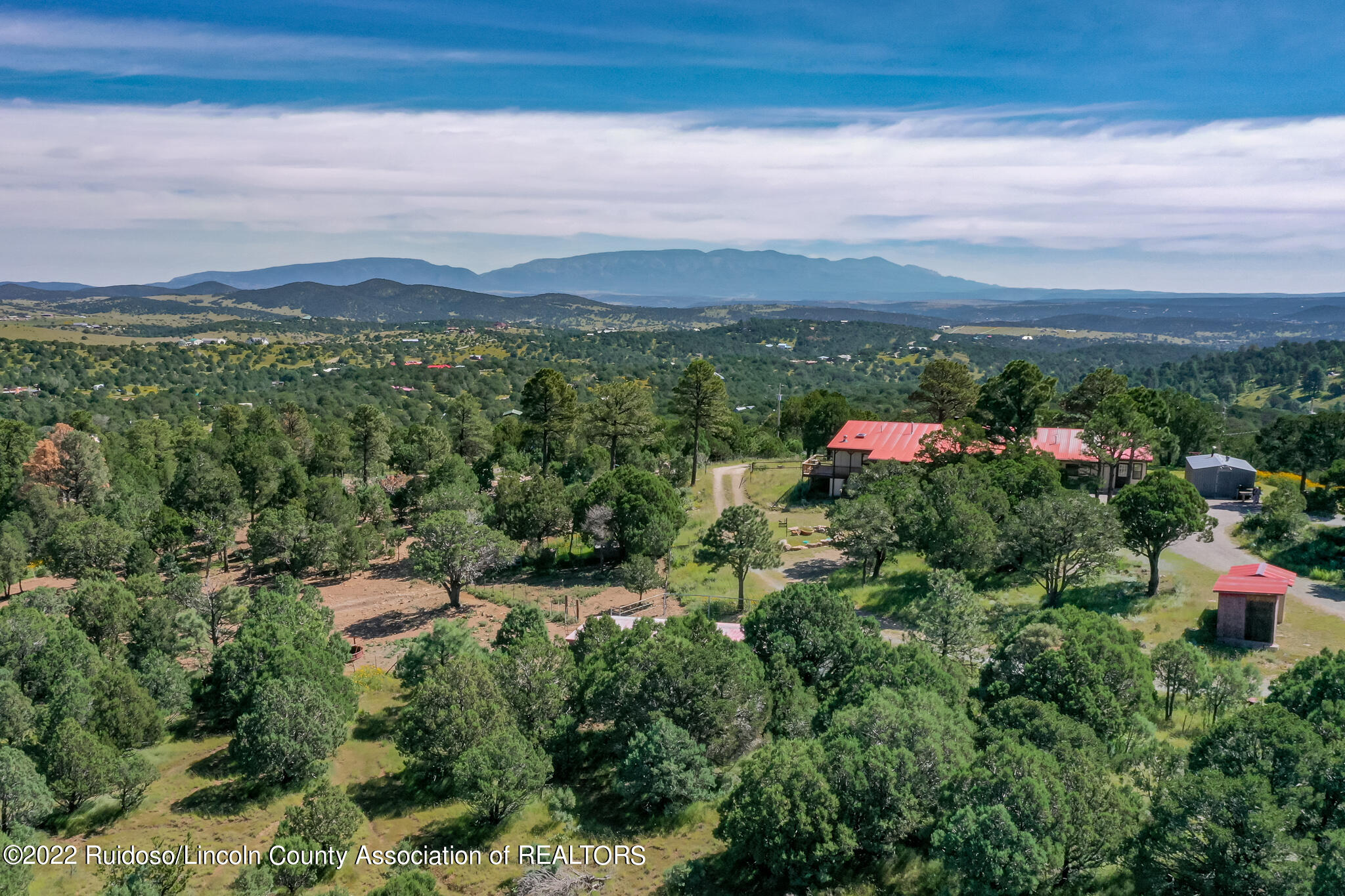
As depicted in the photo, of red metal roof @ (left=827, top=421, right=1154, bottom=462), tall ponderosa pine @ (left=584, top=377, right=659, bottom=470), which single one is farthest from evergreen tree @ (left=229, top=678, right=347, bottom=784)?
red metal roof @ (left=827, top=421, right=1154, bottom=462)

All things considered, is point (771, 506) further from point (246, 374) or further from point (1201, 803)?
point (246, 374)

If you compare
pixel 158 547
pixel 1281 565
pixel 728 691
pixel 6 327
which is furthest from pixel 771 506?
pixel 6 327

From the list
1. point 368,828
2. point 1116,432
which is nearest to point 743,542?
point 368,828

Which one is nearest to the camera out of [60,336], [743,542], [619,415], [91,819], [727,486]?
[91,819]

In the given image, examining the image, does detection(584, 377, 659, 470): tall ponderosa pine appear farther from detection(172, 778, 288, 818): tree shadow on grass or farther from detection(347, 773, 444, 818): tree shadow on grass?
detection(172, 778, 288, 818): tree shadow on grass

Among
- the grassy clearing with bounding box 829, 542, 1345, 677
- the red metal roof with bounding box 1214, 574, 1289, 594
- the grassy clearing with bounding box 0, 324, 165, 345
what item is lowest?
the grassy clearing with bounding box 829, 542, 1345, 677

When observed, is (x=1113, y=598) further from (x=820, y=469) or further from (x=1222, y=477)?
(x=820, y=469)
